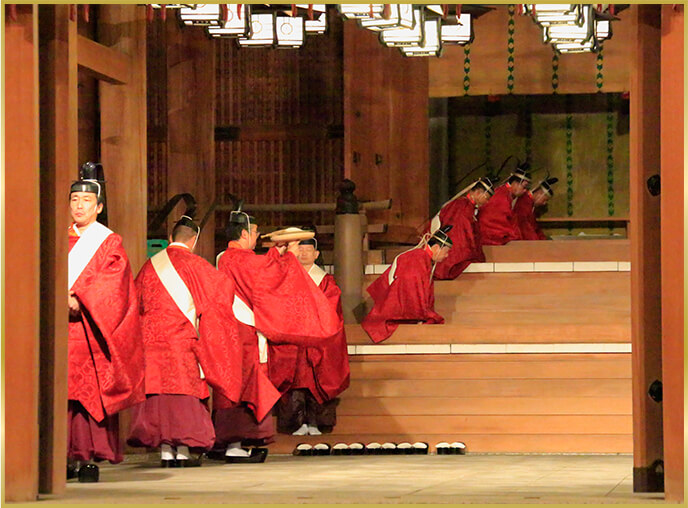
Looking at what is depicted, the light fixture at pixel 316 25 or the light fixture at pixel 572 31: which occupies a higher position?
the light fixture at pixel 316 25

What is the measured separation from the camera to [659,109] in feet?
17.9

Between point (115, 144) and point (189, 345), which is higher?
point (115, 144)

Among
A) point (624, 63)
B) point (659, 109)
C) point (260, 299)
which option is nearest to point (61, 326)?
point (659, 109)

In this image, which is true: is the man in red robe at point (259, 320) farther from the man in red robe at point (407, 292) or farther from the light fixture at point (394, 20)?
the light fixture at point (394, 20)

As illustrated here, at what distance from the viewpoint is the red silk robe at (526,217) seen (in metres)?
12.6

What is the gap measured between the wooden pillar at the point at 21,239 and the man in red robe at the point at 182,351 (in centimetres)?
232

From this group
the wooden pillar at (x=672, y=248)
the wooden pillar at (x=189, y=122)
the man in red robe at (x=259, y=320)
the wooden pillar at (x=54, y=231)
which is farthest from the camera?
the wooden pillar at (x=189, y=122)

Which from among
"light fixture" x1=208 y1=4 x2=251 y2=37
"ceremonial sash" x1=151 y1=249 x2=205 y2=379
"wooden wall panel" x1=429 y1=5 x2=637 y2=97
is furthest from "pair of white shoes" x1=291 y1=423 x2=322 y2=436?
"wooden wall panel" x1=429 y1=5 x2=637 y2=97

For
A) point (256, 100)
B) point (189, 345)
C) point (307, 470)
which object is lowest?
point (307, 470)

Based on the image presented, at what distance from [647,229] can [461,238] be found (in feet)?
18.8

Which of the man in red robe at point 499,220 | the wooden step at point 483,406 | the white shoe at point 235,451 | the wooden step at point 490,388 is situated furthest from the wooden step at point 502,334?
the man in red robe at point 499,220

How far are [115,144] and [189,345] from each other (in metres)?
1.56

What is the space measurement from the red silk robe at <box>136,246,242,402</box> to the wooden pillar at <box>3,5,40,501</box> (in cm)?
232

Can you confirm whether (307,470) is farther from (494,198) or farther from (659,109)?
(494,198)
